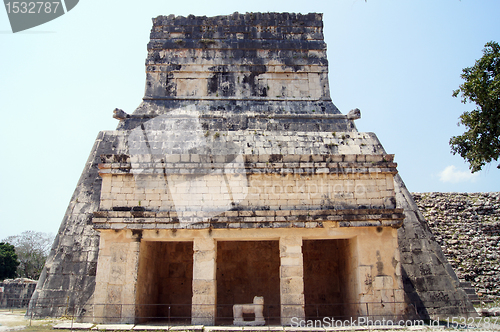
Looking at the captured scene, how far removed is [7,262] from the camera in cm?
2973

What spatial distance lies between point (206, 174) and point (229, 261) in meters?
4.57

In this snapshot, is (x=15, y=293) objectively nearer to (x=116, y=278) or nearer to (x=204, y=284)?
(x=116, y=278)

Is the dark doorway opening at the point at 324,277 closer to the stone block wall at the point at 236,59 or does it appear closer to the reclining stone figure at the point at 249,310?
the reclining stone figure at the point at 249,310

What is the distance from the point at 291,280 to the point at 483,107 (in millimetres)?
9066

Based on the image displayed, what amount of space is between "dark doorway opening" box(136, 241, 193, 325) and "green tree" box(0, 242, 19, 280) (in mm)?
23510

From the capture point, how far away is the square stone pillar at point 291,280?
939 centimetres

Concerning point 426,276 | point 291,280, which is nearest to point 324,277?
point 426,276

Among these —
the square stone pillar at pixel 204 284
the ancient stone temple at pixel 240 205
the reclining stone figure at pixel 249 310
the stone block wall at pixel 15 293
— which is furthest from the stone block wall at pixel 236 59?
the stone block wall at pixel 15 293

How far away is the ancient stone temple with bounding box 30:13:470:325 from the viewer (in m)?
9.81

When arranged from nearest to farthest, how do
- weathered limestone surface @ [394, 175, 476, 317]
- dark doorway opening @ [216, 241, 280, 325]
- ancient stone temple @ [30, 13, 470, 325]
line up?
ancient stone temple @ [30, 13, 470, 325] < weathered limestone surface @ [394, 175, 476, 317] < dark doorway opening @ [216, 241, 280, 325]

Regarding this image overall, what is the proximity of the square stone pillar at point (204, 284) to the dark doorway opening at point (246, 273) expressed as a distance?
11.2 ft

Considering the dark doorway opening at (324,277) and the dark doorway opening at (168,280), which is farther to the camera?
the dark doorway opening at (324,277)

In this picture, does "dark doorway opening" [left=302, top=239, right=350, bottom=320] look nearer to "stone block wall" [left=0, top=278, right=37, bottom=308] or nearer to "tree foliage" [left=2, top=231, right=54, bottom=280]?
"stone block wall" [left=0, top=278, right=37, bottom=308]

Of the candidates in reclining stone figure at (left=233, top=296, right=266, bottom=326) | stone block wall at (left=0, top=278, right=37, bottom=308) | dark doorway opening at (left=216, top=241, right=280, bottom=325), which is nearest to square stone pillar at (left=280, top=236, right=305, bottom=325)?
reclining stone figure at (left=233, top=296, right=266, bottom=326)
